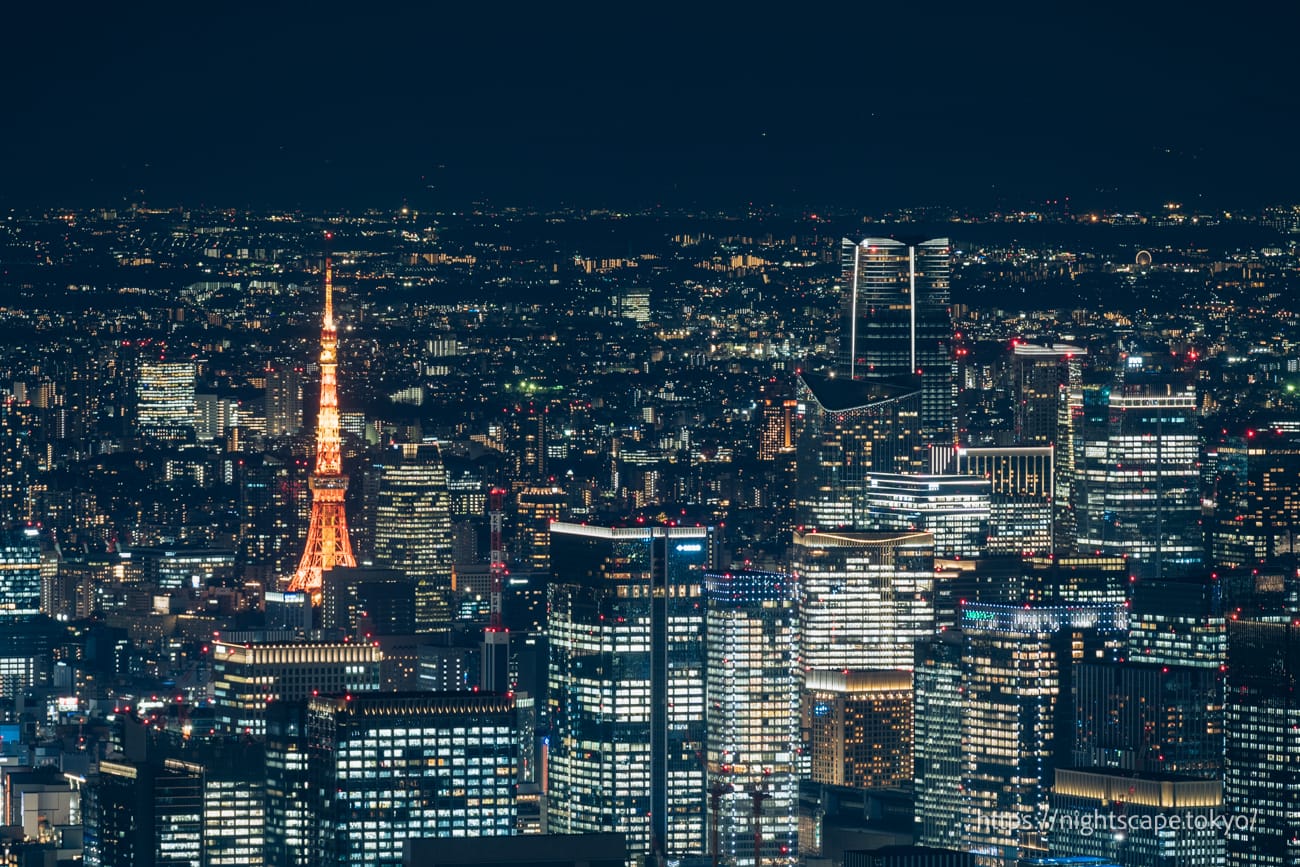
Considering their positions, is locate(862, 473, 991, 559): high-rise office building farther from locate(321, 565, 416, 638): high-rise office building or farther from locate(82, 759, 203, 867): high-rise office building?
locate(82, 759, 203, 867): high-rise office building

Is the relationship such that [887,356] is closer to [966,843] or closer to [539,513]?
[539,513]

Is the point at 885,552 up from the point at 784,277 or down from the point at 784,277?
down

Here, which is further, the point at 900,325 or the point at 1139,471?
the point at 900,325

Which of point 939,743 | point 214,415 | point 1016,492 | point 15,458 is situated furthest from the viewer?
point 214,415

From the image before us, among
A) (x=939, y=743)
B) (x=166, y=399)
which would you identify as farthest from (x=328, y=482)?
(x=939, y=743)

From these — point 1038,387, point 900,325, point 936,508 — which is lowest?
point 936,508

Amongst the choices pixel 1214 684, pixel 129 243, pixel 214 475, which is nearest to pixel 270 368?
pixel 214 475

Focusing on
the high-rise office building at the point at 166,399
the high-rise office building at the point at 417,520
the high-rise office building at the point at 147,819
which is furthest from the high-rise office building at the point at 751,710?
the high-rise office building at the point at 166,399

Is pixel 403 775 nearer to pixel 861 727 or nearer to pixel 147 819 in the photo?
pixel 147 819
